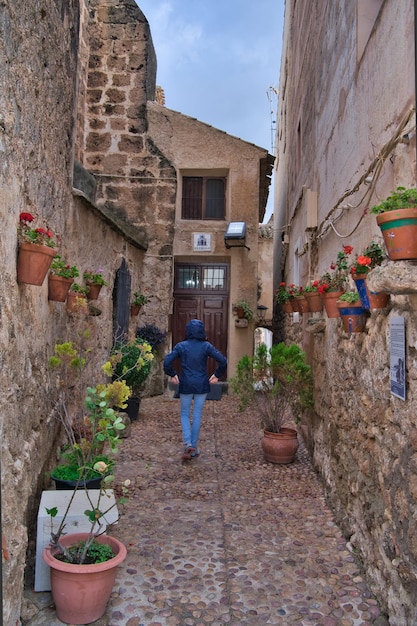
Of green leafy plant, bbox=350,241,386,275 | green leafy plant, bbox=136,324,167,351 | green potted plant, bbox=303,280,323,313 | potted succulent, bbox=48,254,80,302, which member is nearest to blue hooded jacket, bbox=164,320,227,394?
green potted plant, bbox=303,280,323,313

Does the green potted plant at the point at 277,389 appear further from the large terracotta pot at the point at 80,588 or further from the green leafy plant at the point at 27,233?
the green leafy plant at the point at 27,233

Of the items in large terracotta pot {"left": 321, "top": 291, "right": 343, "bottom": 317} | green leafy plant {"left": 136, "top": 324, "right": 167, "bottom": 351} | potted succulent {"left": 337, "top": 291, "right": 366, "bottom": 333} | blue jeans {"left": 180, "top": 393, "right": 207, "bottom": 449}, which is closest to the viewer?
potted succulent {"left": 337, "top": 291, "right": 366, "bottom": 333}

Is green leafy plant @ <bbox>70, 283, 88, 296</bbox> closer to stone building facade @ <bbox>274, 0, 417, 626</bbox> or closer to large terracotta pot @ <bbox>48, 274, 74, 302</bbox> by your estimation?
large terracotta pot @ <bbox>48, 274, 74, 302</bbox>

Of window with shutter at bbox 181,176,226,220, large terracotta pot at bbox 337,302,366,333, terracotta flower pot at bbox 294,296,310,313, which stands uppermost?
window with shutter at bbox 181,176,226,220

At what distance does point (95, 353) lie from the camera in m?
6.32

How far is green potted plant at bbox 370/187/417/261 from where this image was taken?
2.05 meters

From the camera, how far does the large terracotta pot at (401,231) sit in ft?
6.72

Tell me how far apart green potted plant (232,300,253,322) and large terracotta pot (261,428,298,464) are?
456cm

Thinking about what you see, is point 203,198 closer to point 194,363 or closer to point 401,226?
point 194,363

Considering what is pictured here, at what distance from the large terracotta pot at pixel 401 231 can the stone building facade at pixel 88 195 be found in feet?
6.21

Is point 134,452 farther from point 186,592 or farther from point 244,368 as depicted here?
point 186,592

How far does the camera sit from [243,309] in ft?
32.3

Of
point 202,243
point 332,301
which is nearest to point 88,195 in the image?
point 202,243

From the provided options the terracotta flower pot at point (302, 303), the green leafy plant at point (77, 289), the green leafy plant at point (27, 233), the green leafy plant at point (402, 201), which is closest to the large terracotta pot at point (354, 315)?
the green leafy plant at point (402, 201)
